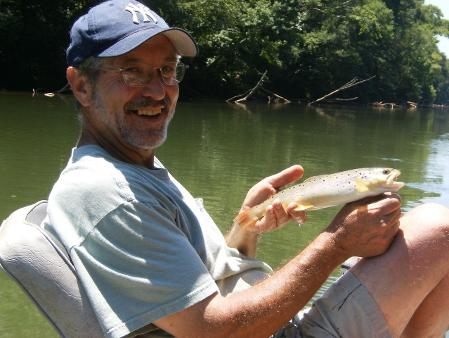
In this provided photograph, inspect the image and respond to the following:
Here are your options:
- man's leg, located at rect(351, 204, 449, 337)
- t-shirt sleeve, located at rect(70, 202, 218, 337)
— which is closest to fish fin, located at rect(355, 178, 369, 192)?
man's leg, located at rect(351, 204, 449, 337)

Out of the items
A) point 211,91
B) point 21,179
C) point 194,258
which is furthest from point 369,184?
point 211,91

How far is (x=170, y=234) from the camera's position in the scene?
2.14 metres

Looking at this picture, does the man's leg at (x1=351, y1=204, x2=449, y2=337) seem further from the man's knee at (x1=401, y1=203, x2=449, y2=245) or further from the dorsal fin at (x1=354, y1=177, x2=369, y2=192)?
the dorsal fin at (x1=354, y1=177, x2=369, y2=192)

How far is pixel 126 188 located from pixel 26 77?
35236 mm

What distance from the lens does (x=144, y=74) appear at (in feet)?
8.52

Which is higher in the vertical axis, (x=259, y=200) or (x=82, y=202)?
(x=82, y=202)

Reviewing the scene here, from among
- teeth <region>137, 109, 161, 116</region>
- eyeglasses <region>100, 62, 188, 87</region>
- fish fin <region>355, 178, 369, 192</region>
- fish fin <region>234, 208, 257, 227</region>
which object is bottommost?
fish fin <region>234, 208, 257, 227</region>

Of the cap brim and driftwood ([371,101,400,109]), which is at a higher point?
the cap brim

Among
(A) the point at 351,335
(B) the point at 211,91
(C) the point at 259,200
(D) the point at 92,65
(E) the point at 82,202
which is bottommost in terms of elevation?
(B) the point at 211,91

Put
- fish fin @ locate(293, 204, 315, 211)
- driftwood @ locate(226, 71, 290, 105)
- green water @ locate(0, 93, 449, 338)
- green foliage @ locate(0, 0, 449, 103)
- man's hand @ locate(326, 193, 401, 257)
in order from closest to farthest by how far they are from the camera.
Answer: man's hand @ locate(326, 193, 401, 257)
fish fin @ locate(293, 204, 315, 211)
green water @ locate(0, 93, 449, 338)
green foliage @ locate(0, 0, 449, 103)
driftwood @ locate(226, 71, 290, 105)

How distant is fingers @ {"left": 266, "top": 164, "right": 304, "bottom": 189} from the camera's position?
3188 millimetres

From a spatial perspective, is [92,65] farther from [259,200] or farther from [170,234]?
[259,200]

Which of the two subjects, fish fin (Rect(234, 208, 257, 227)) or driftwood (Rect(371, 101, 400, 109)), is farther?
driftwood (Rect(371, 101, 400, 109))

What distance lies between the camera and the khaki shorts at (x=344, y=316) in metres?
2.41
